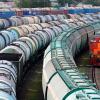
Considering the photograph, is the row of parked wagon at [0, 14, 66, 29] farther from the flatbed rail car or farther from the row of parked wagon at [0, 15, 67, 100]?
the flatbed rail car

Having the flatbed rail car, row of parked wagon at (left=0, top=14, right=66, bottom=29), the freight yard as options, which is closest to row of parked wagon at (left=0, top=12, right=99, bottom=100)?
the freight yard

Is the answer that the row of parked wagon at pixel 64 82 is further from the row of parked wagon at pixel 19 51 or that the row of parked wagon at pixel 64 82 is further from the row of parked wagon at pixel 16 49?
the row of parked wagon at pixel 16 49

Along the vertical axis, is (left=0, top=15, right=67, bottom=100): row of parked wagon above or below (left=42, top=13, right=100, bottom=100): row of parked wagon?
below

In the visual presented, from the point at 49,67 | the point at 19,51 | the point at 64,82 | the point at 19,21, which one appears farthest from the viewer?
the point at 19,21

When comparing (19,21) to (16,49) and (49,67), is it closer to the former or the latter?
(16,49)

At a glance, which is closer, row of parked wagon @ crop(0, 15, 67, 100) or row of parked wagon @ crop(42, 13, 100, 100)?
row of parked wagon @ crop(42, 13, 100, 100)

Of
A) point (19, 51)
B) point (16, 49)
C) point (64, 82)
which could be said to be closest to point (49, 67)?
point (64, 82)

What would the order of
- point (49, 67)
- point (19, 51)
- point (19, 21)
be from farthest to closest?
point (19, 21)
point (19, 51)
point (49, 67)

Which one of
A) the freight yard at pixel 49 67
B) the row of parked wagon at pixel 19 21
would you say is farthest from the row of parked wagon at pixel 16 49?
→ the row of parked wagon at pixel 19 21

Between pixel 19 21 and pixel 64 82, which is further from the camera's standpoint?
pixel 19 21

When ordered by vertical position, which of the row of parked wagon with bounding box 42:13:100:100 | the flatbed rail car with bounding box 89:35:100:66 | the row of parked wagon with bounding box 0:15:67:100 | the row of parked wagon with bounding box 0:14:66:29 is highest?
the row of parked wagon with bounding box 42:13:100:100

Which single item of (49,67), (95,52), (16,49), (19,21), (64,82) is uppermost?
(64,82)

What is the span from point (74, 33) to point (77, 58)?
12.0ft

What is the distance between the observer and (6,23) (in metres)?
74.9
